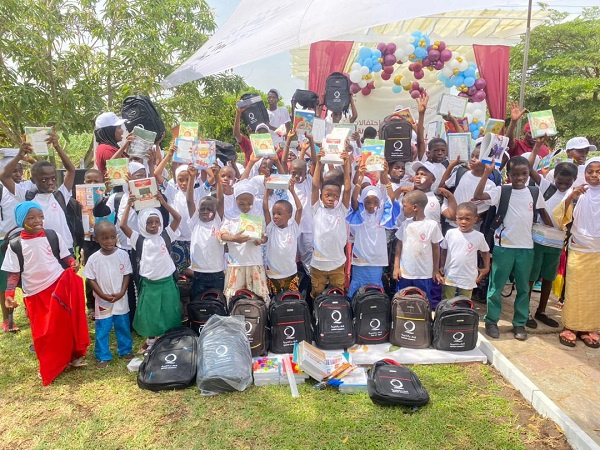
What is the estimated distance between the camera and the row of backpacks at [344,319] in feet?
13.4

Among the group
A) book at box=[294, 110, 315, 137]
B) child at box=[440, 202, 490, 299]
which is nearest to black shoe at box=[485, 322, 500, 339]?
child at box=[440, 202, 490, 299]

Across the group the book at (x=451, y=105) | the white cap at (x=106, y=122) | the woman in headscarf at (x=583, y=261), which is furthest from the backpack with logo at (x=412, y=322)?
the white cap at (x=106, y=122)

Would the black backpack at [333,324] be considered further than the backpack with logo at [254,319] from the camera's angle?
Yes

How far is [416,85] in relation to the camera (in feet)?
30.2

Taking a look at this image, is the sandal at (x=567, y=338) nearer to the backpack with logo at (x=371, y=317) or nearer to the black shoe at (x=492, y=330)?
the black shoe at (x=492, y=330)

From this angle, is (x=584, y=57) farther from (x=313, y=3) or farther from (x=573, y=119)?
(x=313, y=3)

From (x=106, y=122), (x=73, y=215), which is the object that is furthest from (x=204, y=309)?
(x=106, y=122)

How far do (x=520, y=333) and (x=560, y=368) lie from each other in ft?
1.89

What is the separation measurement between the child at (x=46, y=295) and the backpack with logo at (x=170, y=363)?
0.70 m

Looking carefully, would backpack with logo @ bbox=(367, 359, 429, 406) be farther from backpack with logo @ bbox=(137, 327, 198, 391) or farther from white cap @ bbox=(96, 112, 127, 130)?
white cap @ bbox=(96, 112, 127, 130)

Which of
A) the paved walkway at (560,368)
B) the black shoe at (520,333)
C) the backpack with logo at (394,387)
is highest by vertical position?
the backpack with logo at (394,387)

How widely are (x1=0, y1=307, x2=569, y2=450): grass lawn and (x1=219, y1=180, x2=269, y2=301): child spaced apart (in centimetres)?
105

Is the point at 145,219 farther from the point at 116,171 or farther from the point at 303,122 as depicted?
the point at 303,122

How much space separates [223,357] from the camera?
3633 millimetres
